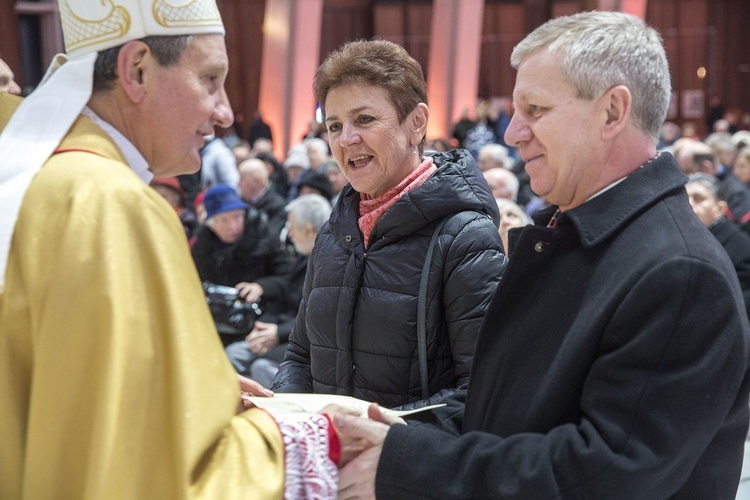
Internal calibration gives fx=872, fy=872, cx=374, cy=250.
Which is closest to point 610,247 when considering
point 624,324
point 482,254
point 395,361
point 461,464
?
point 624,324

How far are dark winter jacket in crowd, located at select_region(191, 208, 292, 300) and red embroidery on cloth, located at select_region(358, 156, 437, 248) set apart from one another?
3.32 meters

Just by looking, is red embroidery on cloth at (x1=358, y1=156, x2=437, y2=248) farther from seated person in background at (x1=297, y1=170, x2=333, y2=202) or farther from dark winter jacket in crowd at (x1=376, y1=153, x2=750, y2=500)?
seated person in background at (x1=297, y1=170, x2=333, y2=202)

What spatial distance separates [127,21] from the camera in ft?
5.36

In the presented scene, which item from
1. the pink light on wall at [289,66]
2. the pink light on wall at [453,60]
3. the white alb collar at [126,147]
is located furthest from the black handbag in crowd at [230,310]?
the pink light on wall at [453,60]

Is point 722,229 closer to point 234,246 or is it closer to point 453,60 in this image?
point 234,246

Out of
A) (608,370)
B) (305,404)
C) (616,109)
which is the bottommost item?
(305,404)

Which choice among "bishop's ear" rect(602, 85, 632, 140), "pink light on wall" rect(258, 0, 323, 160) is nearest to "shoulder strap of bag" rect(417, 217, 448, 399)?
"bishop's ear" rect(602, 85, 632, 140)

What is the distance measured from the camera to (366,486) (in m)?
1.68

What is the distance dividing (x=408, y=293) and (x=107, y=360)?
38.8 inches

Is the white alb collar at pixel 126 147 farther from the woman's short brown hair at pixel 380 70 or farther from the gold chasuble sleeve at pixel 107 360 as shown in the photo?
the woman's short brown hair at pixel 380 70

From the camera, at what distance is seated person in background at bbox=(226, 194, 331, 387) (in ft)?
16.7

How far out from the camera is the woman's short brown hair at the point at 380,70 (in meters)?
2.39

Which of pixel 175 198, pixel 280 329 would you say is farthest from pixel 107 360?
pixel 175 198

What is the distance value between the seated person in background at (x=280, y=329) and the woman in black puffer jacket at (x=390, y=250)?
2.54m
